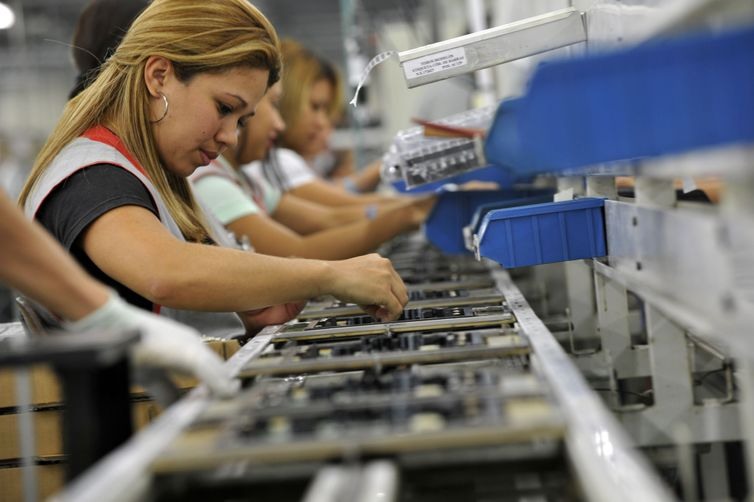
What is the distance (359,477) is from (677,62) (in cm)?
54

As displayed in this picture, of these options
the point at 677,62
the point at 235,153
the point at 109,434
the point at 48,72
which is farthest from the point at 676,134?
the point at 48,72

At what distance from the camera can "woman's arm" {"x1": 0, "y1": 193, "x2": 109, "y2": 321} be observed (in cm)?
117

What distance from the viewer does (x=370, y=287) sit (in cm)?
173

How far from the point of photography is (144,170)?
1.85 metres

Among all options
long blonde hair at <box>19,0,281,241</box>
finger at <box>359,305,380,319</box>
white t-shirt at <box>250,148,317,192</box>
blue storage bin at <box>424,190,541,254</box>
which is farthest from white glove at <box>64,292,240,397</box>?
white t-shirt at <box>250,148,317,192</box>

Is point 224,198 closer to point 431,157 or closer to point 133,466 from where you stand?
point 431,157

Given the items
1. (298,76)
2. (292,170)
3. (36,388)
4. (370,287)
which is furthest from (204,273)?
(292,170)

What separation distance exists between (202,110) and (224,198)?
0.93m

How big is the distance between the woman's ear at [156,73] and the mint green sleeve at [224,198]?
89 cm

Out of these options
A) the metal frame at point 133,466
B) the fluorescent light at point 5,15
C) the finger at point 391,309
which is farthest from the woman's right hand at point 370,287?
the fluorescent light at point 5,15

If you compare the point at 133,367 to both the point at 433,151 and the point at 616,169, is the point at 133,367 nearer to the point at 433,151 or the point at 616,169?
the point at 616,169

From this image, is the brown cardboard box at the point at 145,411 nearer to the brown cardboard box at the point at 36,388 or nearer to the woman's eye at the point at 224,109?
the brown cardboard box at the point at 36,388

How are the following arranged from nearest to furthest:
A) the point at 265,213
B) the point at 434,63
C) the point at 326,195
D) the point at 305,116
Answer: the point at 434,63, the point at 265,213, the point at 305,116, the point at 326,195

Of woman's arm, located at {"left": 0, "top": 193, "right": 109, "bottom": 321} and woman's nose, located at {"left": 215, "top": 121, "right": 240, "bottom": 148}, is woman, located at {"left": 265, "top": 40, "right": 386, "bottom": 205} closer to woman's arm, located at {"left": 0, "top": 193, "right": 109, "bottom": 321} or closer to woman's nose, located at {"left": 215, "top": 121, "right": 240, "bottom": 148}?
woman's nose, located at {"left": 215, "top": 121, "right": 240, "bottom": 148}
